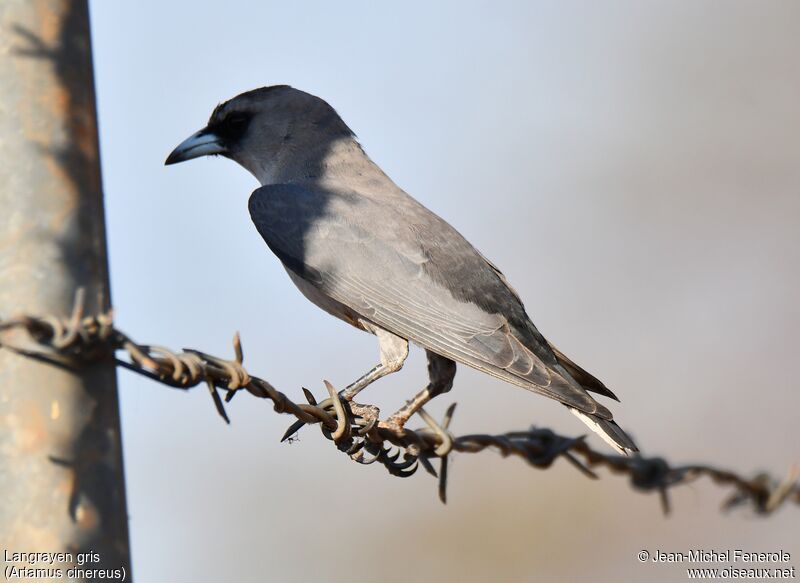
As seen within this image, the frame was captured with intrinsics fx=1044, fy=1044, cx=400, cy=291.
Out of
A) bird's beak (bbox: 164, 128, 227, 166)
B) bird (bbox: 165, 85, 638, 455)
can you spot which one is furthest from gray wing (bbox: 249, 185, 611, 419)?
bird's beak (bbox: 164, 128, 227, 166)

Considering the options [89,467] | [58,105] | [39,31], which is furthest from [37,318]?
[39,31]

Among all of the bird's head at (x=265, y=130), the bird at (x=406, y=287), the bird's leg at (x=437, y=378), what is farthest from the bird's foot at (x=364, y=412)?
the bird's head at (x=265, y=130)

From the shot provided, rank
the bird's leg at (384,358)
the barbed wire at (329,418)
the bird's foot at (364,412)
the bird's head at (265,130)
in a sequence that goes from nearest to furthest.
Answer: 1. the barbed wire at (329,418)
2. the bird's foot at (364,412)
3. the bird's leg at (384,358)
4. the bird's head at (265,130)

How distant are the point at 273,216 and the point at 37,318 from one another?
11.0 feet

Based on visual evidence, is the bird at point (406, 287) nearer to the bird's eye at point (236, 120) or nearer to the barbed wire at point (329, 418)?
the bird's eye at point (236, 120)

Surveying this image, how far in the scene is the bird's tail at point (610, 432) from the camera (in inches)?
187

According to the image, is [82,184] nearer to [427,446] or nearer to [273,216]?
[427,446]

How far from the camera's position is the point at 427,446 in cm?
330

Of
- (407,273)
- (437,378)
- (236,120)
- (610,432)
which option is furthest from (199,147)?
(610,432)

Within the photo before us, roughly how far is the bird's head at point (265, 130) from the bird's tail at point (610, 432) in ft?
8.15

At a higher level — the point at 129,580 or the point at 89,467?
the point at 89,467

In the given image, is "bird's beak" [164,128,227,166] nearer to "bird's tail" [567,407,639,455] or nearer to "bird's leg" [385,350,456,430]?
"bird's leg" [385,350,456,430]

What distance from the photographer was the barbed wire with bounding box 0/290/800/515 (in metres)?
2.15

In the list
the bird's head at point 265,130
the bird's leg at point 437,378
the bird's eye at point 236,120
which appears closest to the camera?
the bird's leg at point 437,378
